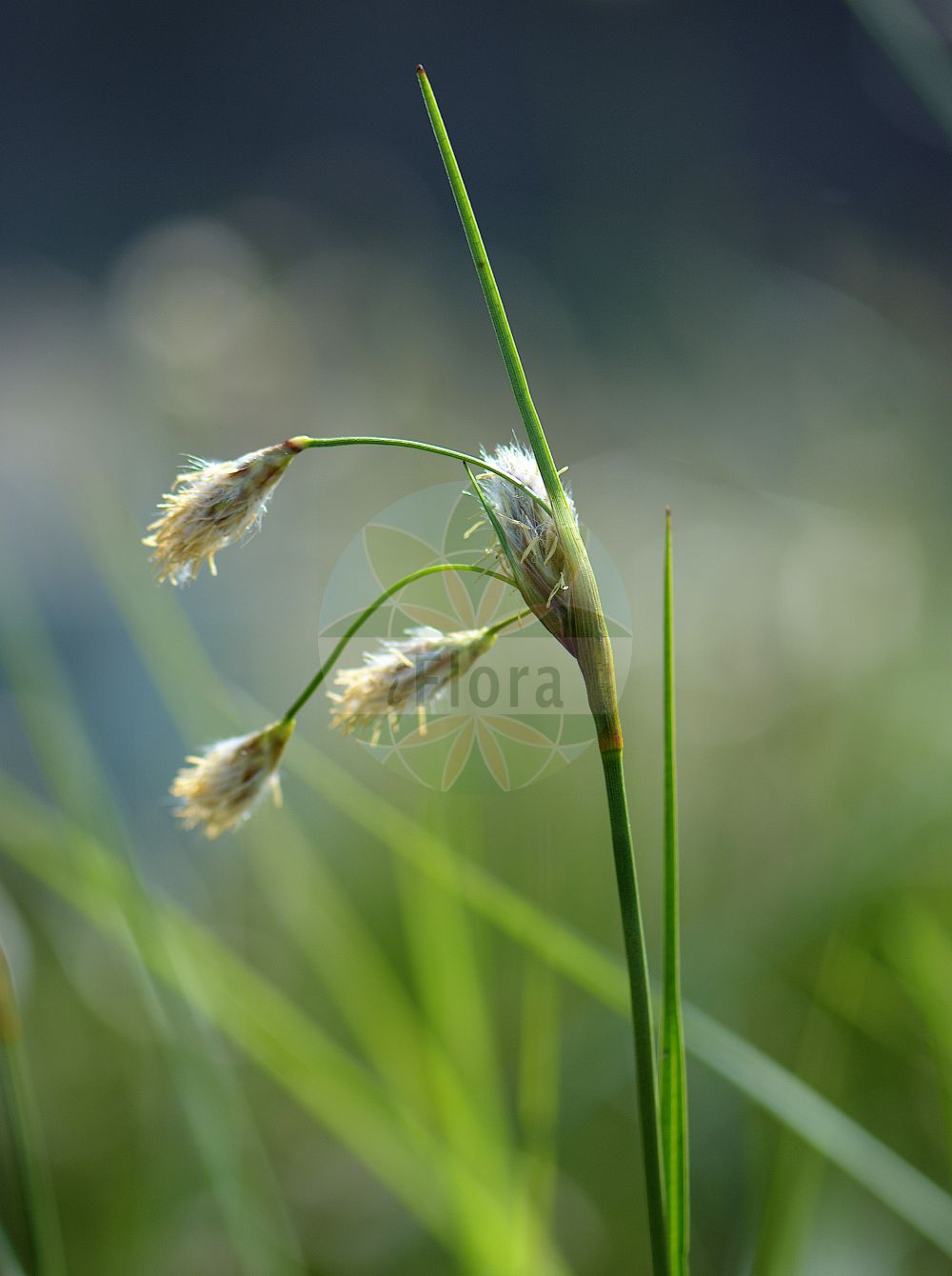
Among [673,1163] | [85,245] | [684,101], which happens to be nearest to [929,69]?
[673,1163]

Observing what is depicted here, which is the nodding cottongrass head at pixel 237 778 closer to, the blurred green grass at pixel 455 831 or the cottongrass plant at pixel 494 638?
the cottongrass plant at pixel 494 638

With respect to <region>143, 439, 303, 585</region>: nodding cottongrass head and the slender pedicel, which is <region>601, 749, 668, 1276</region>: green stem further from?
<region>143, 439, 303, 585</region>: nodding cottongrass head

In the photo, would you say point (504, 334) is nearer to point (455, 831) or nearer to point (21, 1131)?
point (21, 1131)

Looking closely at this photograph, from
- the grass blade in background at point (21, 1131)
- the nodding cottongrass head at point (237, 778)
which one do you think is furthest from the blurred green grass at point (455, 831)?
the nodding cottongrass head at point (237, 778)

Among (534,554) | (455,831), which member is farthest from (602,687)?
(455,831)

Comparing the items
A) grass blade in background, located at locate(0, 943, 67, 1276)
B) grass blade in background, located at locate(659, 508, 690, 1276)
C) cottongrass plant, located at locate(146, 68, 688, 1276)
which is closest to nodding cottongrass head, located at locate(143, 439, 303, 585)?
cottongrass plant, located at locate(146, 68, 688, 1276)

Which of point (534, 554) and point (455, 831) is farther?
point (455, 831)
